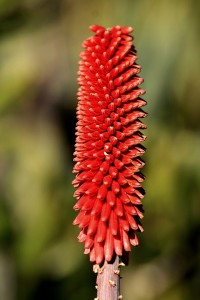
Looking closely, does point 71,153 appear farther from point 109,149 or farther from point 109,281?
point 109,281

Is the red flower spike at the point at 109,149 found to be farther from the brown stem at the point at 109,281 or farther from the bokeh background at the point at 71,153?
the bokeh background at the point at 71,153

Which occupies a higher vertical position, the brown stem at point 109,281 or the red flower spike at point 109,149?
the red flower spike at point 109,149

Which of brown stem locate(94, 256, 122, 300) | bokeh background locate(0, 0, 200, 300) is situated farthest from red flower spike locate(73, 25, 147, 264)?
bokeh background locate(0, 0, 200, 300)

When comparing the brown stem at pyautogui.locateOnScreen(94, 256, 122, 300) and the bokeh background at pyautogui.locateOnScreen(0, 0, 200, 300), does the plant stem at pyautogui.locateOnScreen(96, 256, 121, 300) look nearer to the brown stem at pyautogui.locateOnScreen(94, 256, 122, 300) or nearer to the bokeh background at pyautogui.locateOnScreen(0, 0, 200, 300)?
the brown stem at pyautogui.locateOnScreen(94, 256, 122, 300)

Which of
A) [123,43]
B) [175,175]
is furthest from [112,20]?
[123,43]

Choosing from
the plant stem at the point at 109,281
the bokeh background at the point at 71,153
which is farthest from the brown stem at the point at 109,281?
the bokeh background at the point at 71,153

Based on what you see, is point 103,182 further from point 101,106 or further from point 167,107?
point 167,107
